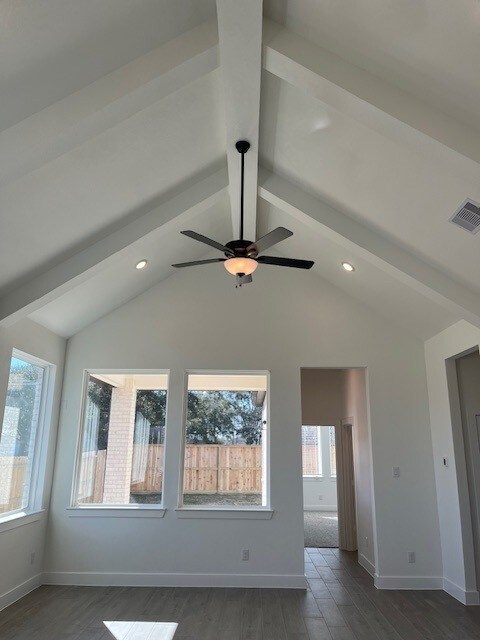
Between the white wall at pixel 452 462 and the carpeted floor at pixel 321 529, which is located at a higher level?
the white wall at pixel 452 462

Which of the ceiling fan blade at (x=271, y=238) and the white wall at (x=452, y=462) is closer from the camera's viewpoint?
the ceiling fan blade at (x=271, y=238)

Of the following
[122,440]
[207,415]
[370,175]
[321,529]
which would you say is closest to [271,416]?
[207,415]

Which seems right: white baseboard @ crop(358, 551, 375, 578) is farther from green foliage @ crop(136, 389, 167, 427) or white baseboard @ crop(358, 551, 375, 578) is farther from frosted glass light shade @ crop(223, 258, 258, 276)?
frosted glass light shade @ crop(223, 258, 258, 276)

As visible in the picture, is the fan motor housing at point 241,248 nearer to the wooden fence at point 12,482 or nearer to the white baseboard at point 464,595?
the wooden fence at point 12,482

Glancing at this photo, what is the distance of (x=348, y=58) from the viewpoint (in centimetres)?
264

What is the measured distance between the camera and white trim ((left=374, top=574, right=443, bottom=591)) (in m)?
4.83

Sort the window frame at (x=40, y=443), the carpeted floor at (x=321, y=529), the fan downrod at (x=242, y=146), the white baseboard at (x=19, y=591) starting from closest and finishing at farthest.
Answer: the fan downrod at (x=242, y=146) → the white baseboard at (x=19, y=591) → the window frame at (x=40, y=443) → the carpeted floor at (x=321, y=529)

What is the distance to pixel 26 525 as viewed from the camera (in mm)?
4582

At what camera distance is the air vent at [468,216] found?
296 centimetres

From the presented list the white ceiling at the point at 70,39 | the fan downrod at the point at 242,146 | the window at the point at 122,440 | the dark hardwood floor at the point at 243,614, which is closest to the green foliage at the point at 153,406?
the window at the point at 122,440

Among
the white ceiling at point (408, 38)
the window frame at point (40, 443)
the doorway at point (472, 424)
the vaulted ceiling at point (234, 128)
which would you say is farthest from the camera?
the window frame at point (40, 443)

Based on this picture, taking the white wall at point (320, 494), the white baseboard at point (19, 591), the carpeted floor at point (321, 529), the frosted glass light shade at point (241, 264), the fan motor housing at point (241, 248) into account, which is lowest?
the carpeted floor at point (321, 529)

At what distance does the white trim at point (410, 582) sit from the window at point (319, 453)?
19.7 ft

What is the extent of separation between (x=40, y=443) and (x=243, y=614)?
2731 mm
